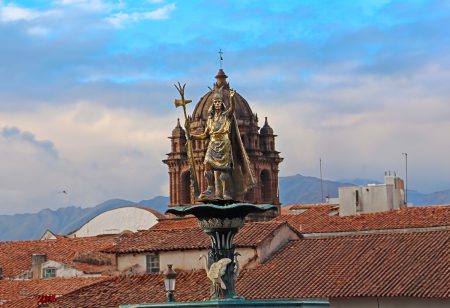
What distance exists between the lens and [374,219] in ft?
200

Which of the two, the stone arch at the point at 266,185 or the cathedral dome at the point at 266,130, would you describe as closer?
the stone arch at the point at 266,185

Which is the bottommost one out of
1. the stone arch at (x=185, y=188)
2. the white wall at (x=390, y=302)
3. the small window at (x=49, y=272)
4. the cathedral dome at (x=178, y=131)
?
the white wall at (x=390, y=302)

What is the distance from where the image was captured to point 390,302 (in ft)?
141

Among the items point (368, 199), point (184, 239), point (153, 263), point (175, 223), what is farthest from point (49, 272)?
point (175, 223)

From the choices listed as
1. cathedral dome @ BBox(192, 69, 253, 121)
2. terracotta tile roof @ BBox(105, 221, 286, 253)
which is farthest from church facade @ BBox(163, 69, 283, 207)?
terracotta tile roof @ BBox(105, 221, 286, 253)

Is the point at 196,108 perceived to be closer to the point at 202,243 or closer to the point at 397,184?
the point at 397,184

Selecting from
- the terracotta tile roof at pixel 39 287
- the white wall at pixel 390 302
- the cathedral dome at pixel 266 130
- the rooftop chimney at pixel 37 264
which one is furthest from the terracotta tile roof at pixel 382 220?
the cathedral dome at pixel 266 130

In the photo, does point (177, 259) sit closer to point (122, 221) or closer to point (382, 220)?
point (382, 220)

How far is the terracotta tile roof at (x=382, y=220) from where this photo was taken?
5825 cm

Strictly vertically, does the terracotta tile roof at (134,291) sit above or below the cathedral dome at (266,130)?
below

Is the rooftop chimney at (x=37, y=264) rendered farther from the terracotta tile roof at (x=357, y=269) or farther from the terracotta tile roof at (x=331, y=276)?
the terracotta tile roof at (x=357, y=269)

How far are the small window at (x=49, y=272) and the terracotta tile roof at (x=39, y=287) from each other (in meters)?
5.05

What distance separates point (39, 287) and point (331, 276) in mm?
17895

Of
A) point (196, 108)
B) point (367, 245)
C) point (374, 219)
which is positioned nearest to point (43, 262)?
point (374, 219)
